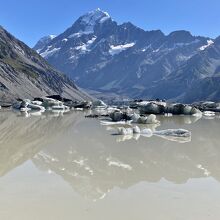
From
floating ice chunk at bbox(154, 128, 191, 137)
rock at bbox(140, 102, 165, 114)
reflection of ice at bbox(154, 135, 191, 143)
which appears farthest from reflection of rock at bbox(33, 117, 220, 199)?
rock at bbox(140, 102, 165, 114)

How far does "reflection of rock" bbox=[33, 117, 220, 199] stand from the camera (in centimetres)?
2014

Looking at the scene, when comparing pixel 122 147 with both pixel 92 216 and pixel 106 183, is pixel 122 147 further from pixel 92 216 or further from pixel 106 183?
pixel 92 216

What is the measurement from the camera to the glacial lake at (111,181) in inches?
587

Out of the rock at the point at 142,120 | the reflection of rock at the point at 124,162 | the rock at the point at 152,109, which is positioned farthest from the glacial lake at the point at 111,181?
the rock at the point at 152,109

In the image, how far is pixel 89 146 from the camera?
1300 inches

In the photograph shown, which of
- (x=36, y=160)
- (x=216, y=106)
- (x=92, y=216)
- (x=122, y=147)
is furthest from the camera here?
(x=216, y=106)

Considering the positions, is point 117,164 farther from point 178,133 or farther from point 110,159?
point 178,133

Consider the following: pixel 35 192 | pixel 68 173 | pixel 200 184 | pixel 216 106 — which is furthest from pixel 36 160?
pixel 216 106

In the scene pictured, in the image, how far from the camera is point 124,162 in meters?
25.3

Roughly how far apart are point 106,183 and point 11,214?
19.2 ft

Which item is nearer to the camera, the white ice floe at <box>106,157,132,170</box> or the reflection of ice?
the white ice floe at <box>106,157,132,170</box>

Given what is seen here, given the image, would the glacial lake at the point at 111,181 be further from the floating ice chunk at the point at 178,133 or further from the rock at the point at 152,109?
the rock at the point at 152,109

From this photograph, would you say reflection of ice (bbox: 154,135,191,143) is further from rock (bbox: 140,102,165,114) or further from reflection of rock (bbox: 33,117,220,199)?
rock (bbox: 140,102,165,114)

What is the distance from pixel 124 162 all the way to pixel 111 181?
5547 millimetres
